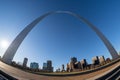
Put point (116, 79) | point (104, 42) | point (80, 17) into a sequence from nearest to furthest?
point (116, 79)
point (104, 42)
point (80, 17)

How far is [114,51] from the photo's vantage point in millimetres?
27453

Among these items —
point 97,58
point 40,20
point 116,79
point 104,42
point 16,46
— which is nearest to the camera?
point 116,79

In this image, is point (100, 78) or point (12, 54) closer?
point (100, 78)

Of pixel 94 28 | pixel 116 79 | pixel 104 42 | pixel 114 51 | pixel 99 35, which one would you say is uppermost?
pixel 94 28

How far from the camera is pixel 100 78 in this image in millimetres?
6371

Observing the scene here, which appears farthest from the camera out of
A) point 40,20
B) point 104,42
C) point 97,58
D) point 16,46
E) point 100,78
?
point 97,58

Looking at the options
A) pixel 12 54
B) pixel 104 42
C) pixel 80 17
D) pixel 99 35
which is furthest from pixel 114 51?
pixel 12 54

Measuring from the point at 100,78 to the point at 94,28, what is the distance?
95.1ft

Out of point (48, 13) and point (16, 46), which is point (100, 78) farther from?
point (48, 13)

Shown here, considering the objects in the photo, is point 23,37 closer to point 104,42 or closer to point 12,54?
point 12,54

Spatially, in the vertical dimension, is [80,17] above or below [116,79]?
above

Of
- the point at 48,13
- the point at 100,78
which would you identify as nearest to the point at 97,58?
the point at 48,13

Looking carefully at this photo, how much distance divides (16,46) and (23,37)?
11.4 ft

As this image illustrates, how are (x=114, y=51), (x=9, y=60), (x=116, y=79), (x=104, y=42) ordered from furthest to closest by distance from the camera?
(x=104, y=42) → (x=114, y=51) → (x=9, y=60) → (x=116, y=79)
